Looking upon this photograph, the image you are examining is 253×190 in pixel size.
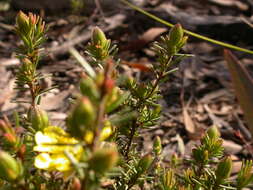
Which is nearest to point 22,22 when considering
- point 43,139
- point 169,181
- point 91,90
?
point 43,139

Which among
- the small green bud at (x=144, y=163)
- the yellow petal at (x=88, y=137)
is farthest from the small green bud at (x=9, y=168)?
the small green bud at (x=144, y=163)

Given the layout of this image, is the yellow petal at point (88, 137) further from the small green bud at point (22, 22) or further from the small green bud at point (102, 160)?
the small green bud at point (22, 22)

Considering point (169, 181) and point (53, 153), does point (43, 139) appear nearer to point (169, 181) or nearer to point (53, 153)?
point (53, 153)

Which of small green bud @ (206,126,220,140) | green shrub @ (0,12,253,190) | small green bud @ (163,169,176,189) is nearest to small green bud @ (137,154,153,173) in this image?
green shrub @ (0,12,253,190)

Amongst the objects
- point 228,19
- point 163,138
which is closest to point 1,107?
point 163,138

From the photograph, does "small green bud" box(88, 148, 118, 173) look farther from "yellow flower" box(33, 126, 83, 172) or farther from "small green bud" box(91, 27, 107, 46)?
"small green bud" box(91, 27, 107, 46)

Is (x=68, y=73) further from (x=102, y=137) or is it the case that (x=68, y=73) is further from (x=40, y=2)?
(x=102, y=137)

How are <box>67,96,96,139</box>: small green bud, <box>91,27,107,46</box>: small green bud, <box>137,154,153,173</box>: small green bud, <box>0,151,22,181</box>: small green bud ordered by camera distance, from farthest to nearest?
<box>91,27,107,46</box>: small green bud
<box>137,154,153,173</box>: small green bud
<box>0,151,22,181</box>: small green bud
<box>67,96,96,139</box>: small green bud
